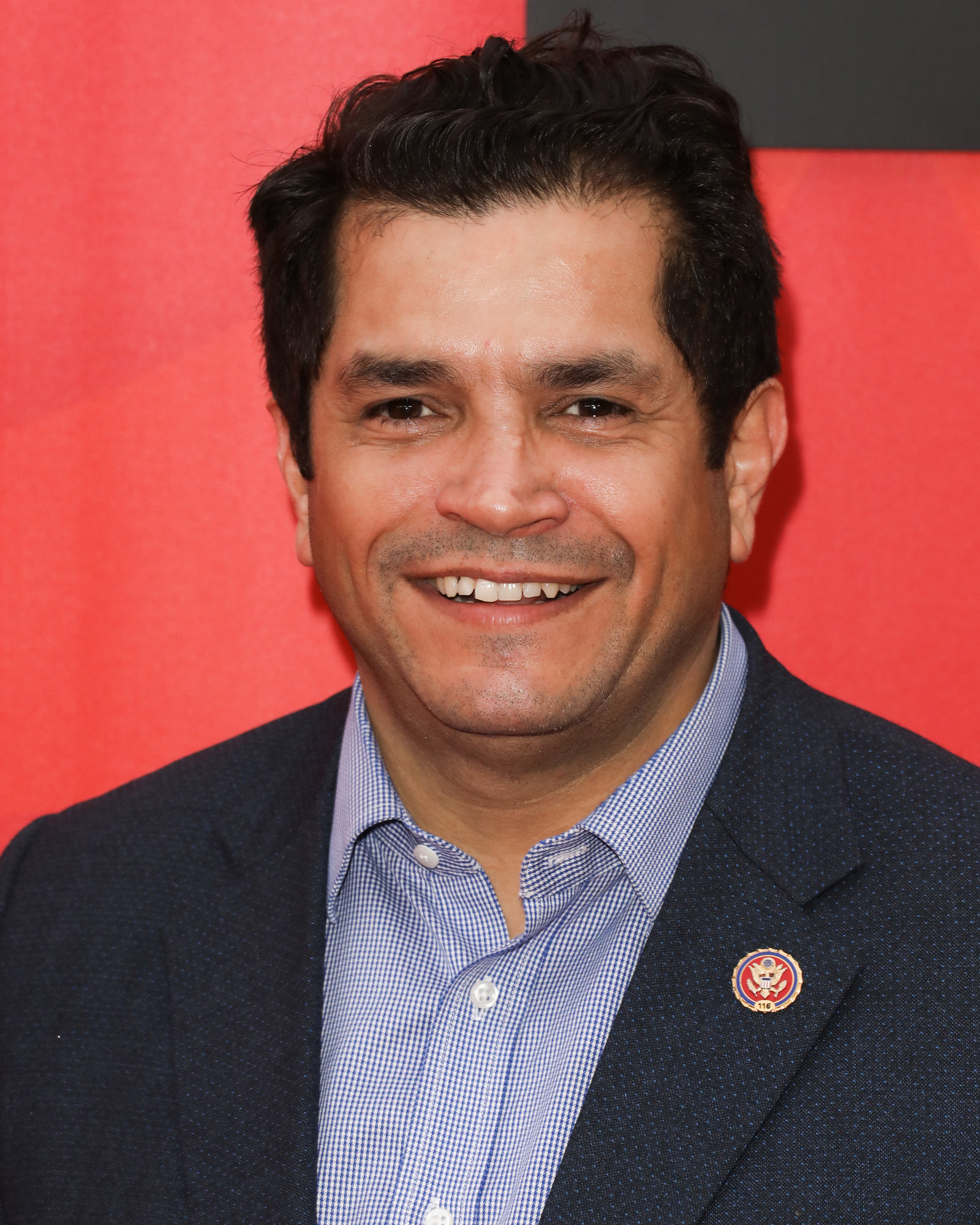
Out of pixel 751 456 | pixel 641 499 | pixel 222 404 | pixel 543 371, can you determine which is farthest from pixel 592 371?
pixel 222 404

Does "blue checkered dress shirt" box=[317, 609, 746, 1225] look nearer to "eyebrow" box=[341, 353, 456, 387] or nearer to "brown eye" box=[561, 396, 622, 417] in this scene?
"brown eye" box=[561, 396, 622, 417]

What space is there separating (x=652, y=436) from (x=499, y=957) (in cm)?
75

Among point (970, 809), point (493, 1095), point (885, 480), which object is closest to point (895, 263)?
point (885, 480)

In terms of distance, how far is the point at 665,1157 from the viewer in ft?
5.21

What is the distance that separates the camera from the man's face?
1756 millimetres

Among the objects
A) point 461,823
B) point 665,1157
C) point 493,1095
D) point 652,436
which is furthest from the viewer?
point 461,823

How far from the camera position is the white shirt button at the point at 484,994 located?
180 centimetres

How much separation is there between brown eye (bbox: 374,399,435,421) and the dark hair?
0.18 meters

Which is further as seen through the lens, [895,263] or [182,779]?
[895,263]

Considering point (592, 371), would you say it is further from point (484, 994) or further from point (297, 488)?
point (484, 994)

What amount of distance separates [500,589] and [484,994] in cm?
55

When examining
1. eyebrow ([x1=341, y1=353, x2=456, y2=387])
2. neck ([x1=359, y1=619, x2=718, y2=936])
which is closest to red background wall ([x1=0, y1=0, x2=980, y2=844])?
neck ([x1=359, y1=619, x2=718, y2=936])

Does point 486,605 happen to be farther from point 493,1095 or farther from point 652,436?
point 493,1095

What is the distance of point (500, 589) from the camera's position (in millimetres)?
1843
